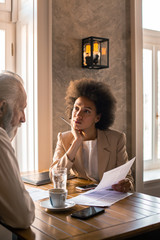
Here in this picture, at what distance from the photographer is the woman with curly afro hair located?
A: 8.03ft

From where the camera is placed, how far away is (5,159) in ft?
4.18

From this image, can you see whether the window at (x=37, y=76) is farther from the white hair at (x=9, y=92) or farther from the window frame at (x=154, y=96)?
the window frame at (x=154, y=96)

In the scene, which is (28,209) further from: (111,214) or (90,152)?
(90,152)

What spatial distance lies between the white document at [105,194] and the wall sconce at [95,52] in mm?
1321

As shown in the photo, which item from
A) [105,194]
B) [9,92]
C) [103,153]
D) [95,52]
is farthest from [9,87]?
[95,52]

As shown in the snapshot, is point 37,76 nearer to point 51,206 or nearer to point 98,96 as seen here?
point 98,96

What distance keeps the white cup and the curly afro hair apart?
113 centimetres

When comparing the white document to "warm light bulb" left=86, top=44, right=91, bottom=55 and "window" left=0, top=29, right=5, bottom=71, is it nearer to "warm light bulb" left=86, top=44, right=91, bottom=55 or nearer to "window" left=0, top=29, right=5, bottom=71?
"warm light bulb" left=86, top=44, right=91, bottom=55

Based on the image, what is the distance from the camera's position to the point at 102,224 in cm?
140

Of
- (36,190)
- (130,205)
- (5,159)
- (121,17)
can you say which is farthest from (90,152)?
(121,17)

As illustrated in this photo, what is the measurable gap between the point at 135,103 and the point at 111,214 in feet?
6.53

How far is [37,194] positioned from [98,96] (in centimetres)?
102

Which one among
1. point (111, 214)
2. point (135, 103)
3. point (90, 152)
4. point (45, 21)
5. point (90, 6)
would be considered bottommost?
point (111, 214)

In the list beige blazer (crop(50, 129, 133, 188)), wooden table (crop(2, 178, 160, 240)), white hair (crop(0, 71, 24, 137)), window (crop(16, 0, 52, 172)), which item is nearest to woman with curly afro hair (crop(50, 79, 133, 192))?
beige blazer (crop(50, 129, 133, 188))
